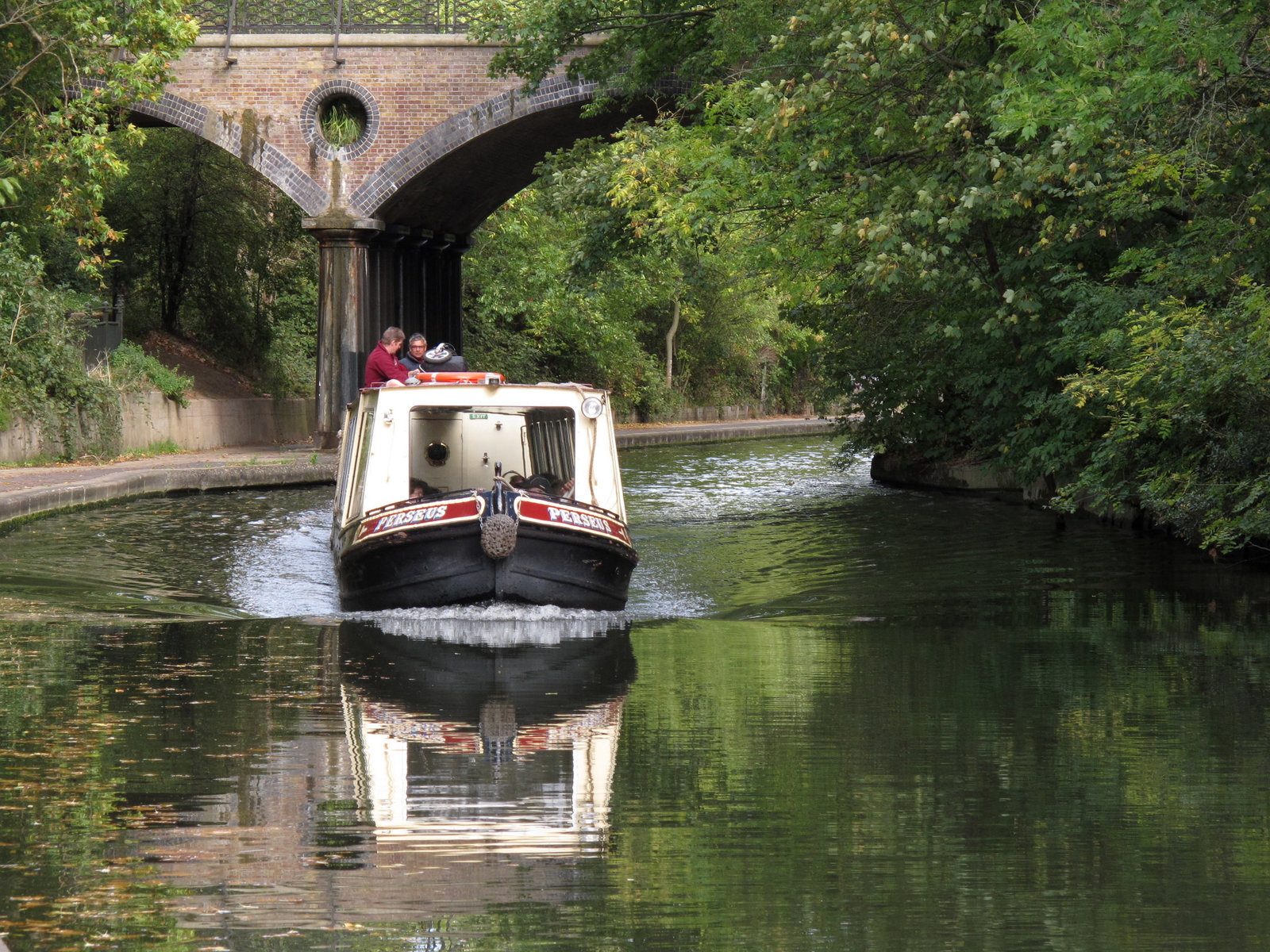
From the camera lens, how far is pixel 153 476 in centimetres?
2141

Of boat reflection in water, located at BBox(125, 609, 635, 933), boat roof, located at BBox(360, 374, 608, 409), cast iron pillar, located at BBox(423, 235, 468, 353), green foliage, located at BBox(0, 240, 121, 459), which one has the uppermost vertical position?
cast iron pillar, located at BBox(423, 235, 468, 353)

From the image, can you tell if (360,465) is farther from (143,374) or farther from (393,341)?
(143,374)

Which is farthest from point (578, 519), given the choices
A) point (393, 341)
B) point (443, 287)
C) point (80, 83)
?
point (443, 287)

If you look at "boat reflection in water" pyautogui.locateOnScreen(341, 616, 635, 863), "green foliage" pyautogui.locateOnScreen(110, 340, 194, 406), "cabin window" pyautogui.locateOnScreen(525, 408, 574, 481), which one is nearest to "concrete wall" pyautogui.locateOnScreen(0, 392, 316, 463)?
"green foliage" pyautogui.locateOnScreen(110, 340, 194, 406)

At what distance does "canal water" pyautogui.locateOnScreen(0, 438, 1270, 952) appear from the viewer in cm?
434

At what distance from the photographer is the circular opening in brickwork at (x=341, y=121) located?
27781 millimetres

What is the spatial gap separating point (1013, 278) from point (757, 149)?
3210 millimetres

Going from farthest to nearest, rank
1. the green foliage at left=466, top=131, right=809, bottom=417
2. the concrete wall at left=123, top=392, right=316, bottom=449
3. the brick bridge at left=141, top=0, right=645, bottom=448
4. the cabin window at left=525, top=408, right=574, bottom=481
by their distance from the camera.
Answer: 1. the brick bridge at left=141, top=0, right=645, bottom=448
2. the concrete wall at left=123, top=392, right=316, bottom=449
3. the green foliage at left=466, top=131, right=809, bottom=417
4. the cabin window at left=525, top=408, right=574, bottom=481

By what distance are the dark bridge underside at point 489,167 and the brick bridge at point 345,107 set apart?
72 mm

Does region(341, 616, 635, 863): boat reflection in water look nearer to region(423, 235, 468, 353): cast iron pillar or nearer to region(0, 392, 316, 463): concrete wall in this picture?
region(0, 392, 316, 463): concrete wall

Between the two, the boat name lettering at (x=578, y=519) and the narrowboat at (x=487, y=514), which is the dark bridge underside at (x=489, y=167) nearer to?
the narrowboat at (x=487, y=514)

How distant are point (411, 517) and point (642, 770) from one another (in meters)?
5.45

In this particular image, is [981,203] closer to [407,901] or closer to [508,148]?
[407,901]

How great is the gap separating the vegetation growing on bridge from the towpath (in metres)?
6.01
